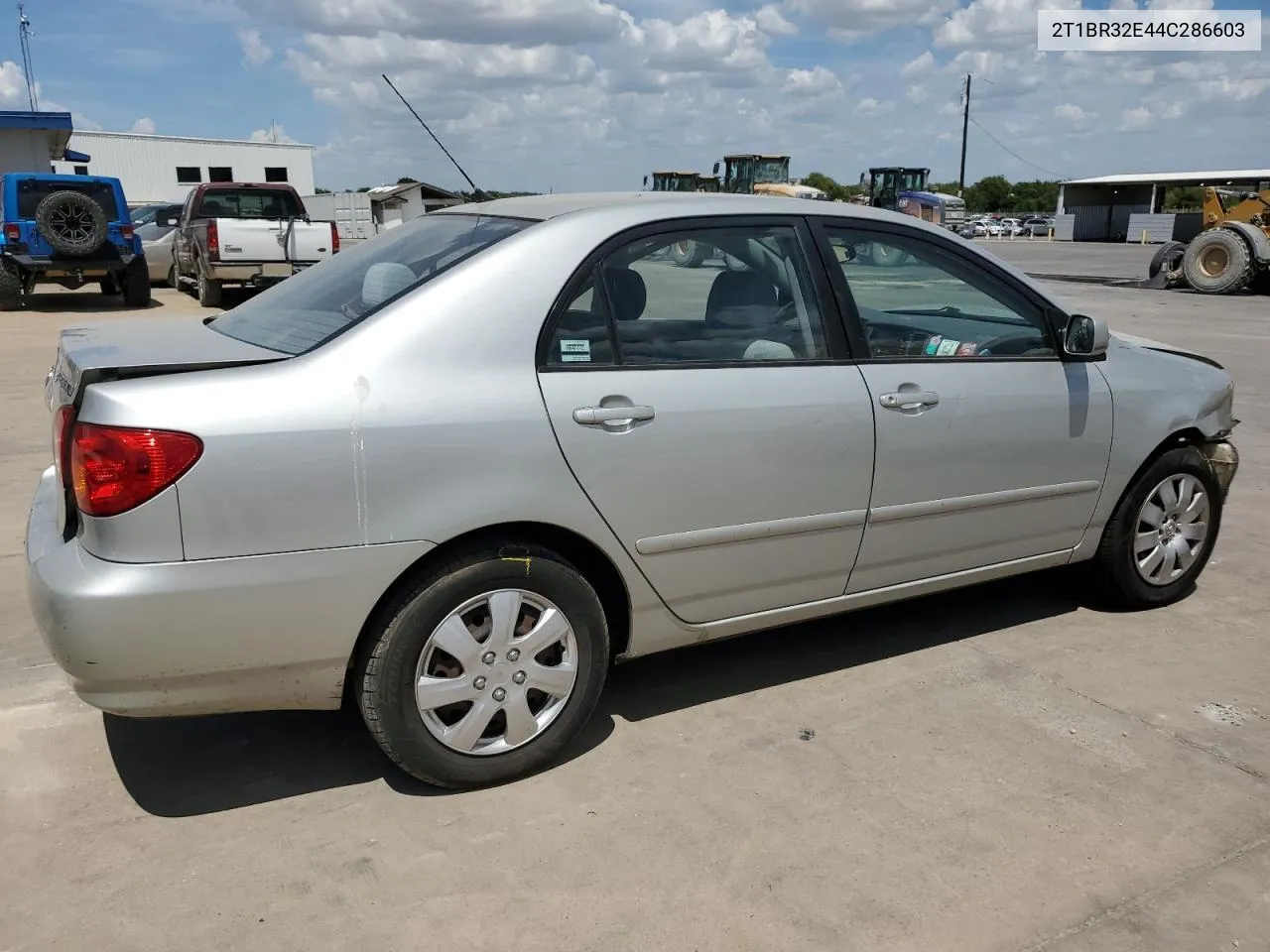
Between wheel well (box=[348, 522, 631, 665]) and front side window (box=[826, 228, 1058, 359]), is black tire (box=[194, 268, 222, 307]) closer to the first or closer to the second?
front side window (box=[826, 228, 1058, 359])

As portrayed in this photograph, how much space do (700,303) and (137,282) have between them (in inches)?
562

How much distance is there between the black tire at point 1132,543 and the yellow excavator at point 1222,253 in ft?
59.0

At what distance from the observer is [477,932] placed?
243 cm

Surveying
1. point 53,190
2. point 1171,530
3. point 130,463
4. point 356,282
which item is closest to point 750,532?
point 356,282

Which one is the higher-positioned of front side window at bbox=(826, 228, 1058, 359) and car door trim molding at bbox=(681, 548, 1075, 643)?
front side window at bbox=(826, 228, 1058, 359)

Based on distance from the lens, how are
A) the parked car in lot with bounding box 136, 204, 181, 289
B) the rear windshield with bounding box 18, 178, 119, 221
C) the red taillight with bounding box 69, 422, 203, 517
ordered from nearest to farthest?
the red taillight with bounding box 69, 422, 203, 517
the rear windshield with bounding box 18, 178, 119, 221
the parked car in lot with bounding box 136, 204, 181, 289

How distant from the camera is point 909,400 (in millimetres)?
3469

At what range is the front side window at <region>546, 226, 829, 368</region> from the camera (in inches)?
120

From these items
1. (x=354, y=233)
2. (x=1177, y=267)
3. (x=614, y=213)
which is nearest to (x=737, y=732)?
(x=614, y=213)

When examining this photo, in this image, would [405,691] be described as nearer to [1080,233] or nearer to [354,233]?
[354,233]

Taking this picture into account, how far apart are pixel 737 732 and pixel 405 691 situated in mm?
1118

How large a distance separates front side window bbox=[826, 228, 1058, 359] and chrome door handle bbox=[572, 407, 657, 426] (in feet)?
3.07

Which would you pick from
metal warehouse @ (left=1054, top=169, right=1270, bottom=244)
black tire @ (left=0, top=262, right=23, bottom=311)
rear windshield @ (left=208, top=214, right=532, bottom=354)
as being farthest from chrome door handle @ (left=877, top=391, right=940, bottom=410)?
metal warehouse @ (left=1054, top=169, right=1270, bottom=244)

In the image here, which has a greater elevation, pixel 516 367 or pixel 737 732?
pixel 516 367
